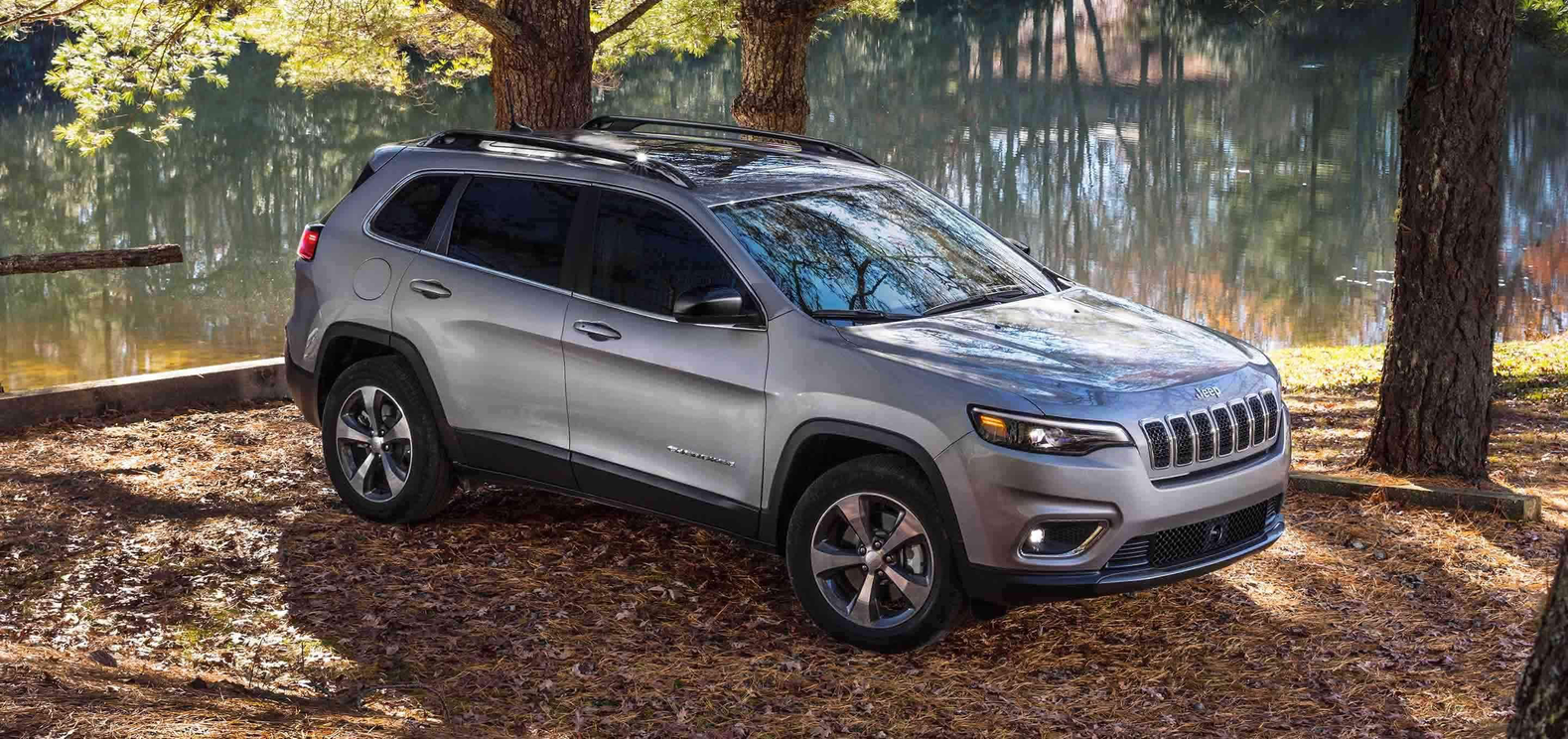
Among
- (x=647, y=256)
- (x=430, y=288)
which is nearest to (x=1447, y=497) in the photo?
(x=647, y=256)

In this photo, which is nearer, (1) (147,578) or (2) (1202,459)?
(2) (1202,459)

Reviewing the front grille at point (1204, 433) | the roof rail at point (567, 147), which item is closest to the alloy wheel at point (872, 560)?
the front grille at point (1204, 433)

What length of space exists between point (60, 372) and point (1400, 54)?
47002mm

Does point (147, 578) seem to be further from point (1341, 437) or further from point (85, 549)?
point (1341, 437)

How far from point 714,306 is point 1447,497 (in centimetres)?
413

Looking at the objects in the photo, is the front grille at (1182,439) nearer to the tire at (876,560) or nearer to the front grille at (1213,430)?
the front grille at (1213,430)

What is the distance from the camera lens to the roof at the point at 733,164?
618cm

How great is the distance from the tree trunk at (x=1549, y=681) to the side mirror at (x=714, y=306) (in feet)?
10.4

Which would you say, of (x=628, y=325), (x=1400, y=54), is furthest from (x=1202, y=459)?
(x=1400, y=54)

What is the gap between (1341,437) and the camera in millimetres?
9461

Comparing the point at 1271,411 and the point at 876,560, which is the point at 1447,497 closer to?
the point at 1271,411

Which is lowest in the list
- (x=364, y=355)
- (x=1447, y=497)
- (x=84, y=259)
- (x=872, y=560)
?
(x=1447, y=497)

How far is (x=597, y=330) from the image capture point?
6.08 m

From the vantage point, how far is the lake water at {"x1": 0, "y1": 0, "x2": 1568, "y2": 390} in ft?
72.1
